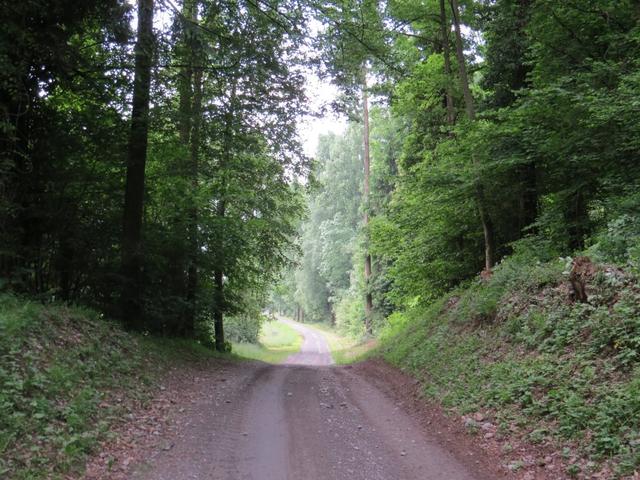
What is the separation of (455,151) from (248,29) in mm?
6189

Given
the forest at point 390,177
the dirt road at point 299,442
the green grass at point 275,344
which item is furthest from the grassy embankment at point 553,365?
the green grass at point 275,344

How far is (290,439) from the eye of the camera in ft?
22.0

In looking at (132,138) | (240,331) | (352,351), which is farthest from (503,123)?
(240,331)

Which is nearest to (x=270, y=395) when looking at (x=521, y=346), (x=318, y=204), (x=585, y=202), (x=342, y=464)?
(x=342, y=464)

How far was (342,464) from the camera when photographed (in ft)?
19.0

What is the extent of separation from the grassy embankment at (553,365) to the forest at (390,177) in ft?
0.13

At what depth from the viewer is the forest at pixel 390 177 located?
7742mm

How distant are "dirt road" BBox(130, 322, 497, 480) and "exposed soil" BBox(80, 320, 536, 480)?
0.01 meters

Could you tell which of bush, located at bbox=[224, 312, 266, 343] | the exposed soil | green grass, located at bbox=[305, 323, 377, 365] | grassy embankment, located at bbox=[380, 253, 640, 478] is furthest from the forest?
bush, located at bbox=[224, 312, 266, 343]

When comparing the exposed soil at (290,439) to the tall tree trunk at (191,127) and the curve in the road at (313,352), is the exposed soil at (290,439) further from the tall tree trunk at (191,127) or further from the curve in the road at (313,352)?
the curve in the road at (313,352)

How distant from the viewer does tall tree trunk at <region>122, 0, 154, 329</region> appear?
10812mm

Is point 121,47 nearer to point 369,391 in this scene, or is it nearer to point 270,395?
point 270,395

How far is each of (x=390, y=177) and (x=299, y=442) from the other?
1203cm

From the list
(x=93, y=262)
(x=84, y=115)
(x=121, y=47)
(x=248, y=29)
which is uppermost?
(x=248, y=29)
